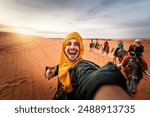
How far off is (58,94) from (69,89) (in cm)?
22

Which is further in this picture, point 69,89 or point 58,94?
point 58,94

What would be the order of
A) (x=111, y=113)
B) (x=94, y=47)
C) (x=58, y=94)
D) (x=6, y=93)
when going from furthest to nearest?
(x=94, y=47), (x=6, y=93), (x=111, y=113), (x=58, y=94)

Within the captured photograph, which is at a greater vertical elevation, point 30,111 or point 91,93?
point 91,93

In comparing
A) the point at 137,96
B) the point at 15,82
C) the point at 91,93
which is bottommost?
the point at 137,96

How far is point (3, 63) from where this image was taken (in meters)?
4.52

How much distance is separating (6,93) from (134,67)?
184cm

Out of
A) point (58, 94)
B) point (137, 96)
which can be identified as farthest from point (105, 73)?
point (137, 96)

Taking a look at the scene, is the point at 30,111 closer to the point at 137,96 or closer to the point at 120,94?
the point at 120,94

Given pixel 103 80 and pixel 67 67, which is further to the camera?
pixel 67 67

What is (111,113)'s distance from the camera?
4.66 ft

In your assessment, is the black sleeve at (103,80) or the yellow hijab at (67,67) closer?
the black sleeve at (103,80)

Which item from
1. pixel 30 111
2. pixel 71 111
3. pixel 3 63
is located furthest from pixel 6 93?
pixel 3 63

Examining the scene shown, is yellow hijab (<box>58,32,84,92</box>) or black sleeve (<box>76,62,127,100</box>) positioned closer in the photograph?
black sleeve (<box>76,62,127,100</box>)

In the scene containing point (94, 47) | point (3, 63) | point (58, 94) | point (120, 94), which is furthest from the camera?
point (94, 47)
